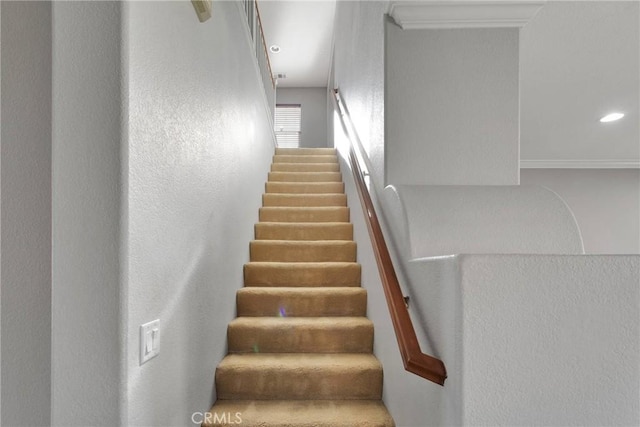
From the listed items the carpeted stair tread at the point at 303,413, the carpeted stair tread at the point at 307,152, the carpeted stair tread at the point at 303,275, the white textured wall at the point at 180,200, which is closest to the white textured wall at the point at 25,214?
the white textured wall at the point at 180,200

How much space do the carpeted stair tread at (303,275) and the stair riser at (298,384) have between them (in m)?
0.76

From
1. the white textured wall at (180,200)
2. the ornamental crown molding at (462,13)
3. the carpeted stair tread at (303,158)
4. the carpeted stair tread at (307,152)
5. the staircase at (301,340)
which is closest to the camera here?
the white textured wall at (180,200)

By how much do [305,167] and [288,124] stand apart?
3.83m

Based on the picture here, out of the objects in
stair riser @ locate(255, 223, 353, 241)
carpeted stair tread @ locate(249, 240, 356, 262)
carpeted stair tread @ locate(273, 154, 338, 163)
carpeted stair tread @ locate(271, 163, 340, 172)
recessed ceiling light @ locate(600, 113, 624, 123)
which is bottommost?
carpeted stair tread @ locate(249, 240, 356, 262)

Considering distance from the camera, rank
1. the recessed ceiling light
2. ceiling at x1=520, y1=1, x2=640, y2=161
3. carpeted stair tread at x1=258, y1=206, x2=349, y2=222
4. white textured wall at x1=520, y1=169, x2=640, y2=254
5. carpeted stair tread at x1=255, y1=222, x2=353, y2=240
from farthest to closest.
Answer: white textured wall at x1=520, y1=169, x2=640, y2=254, the recessed ceiling light, carpeted stair tread at x1=258, y1=206, x2=349, y2=222, carpeted stair tread at x1=255, y1=222, x2=353, y2=240, ceiling at x1=520, y1=1, x2=640, y2=161

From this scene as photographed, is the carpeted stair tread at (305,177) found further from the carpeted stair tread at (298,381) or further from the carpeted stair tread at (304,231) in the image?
the carpeted stair tread at (298,381)

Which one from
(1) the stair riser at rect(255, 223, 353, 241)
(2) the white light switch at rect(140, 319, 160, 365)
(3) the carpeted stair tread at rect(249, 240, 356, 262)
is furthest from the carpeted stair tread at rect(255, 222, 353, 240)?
(2) the white light switch at rect(140, 319, 160, 365)

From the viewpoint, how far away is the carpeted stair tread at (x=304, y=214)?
341 cm

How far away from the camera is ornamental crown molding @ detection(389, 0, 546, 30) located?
5.26ft

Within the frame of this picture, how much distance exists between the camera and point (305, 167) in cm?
447

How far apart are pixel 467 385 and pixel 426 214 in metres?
0.68

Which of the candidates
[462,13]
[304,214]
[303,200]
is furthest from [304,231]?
[462,13]

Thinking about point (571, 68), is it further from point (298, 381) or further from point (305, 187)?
point (298, 381)

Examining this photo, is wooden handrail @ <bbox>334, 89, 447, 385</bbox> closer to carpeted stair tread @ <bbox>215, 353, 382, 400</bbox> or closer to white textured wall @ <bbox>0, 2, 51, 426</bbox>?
carpeted stair tread @ <bbox>215, 353, 382, 400</bbox>
